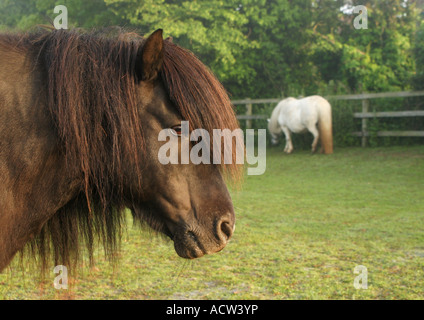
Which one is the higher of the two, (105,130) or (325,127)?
(105,130)

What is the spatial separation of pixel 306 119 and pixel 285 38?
8.58 meters

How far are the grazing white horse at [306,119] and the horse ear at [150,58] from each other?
12.1 m

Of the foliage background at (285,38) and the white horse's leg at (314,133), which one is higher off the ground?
the foliage background at (285,38)

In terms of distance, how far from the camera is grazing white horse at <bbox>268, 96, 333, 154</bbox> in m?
13.4

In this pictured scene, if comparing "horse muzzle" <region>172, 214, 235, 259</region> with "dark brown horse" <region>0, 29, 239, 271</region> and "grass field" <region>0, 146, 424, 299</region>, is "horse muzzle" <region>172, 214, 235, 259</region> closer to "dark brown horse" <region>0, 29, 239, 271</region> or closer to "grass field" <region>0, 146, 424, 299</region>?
"dark brown horse" <region>0, 29, 239, 271</region>

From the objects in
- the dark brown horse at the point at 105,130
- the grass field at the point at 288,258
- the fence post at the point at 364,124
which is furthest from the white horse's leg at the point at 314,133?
the dark brown horse at the point at 105,130

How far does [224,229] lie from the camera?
1746mm

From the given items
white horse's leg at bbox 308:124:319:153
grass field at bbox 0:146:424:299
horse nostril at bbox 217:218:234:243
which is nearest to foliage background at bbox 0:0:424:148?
white horse's leg at bbox 308:124:319:153

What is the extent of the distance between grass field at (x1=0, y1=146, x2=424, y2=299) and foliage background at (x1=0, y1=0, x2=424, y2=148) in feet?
27.1

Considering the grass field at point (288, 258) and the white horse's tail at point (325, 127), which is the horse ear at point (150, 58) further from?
the white horse's tail at point (325, 127)

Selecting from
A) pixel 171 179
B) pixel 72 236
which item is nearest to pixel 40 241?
pixel 72 236

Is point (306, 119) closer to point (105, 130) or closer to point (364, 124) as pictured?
point (364, 124)

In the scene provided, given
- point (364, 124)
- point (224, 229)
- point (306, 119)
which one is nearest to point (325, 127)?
point (306, 119)

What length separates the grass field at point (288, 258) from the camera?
3385mm
